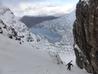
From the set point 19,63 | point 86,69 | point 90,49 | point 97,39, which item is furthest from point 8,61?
point 86,69

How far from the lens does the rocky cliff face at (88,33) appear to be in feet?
176

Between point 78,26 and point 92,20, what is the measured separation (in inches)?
575

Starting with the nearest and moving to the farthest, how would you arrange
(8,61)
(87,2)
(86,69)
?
(8,61) → (87,2) → (86,69)

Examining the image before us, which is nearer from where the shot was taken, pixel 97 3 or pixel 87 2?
pixel 97 3

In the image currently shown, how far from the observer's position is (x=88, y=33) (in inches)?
2253

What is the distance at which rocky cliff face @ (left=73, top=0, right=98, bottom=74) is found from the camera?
176 ft

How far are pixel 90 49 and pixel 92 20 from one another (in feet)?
24.7

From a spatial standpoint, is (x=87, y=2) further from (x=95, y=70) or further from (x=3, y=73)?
(x=3, y=73)

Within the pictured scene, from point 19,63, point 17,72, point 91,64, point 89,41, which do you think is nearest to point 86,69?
point 91,64

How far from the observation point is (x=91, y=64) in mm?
61406

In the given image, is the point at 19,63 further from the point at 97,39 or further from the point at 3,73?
the point at 97,39

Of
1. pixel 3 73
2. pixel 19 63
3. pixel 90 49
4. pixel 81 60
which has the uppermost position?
pixel 3 73

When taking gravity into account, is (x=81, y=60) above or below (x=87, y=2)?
below

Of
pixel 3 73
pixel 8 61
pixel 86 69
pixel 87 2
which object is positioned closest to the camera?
pixel 3 73
